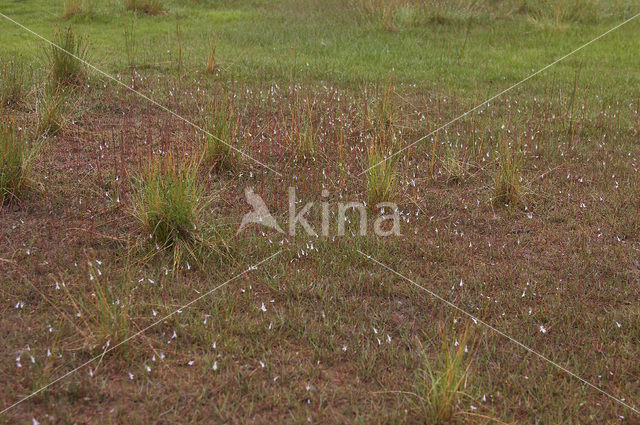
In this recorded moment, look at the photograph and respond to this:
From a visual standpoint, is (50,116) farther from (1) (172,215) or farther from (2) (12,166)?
(1) (172,215)

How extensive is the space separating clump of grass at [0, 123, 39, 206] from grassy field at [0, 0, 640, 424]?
→ 0.07ft

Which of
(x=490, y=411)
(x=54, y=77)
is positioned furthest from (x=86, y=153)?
(x=490, y=411)

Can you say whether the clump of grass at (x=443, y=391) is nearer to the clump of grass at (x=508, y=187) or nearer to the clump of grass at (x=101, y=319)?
the clump of grass at (x=101, y=319)

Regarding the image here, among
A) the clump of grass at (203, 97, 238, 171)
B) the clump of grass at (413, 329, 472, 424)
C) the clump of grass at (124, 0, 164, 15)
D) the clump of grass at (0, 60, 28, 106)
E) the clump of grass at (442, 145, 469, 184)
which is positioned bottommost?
the clump of grass at (413, 329, 472, 424)

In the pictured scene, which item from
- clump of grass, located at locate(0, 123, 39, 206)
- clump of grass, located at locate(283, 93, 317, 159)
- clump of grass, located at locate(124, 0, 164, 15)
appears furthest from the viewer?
clump of grass, located at locate(124, 0, 164, 15)

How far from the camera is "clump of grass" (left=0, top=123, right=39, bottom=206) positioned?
15.0ft

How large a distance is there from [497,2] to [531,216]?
7262 mm

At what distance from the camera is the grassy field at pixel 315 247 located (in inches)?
123

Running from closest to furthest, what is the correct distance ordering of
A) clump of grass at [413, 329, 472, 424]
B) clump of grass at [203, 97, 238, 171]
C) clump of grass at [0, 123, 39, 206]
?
1. clump of grass at [413, 329, 472, 424]
2. clump of grass at [0, 123, 39, 206]
3. clump of grass at [203, 97, 238, 171]

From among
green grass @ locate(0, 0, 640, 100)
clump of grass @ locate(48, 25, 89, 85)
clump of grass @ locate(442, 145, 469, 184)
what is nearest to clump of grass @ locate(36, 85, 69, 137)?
clump of grass @ locate(48, 25, 89, 85)

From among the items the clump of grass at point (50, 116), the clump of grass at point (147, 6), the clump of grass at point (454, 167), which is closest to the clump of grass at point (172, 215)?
the clump of grass at point (50, 116)

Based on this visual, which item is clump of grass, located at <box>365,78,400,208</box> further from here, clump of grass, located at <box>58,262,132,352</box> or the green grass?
clump of grass, located at <box>58,262,132,352</box>

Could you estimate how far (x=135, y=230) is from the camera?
14.1ft

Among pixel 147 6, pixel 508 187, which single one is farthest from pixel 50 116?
pixel 147 6
